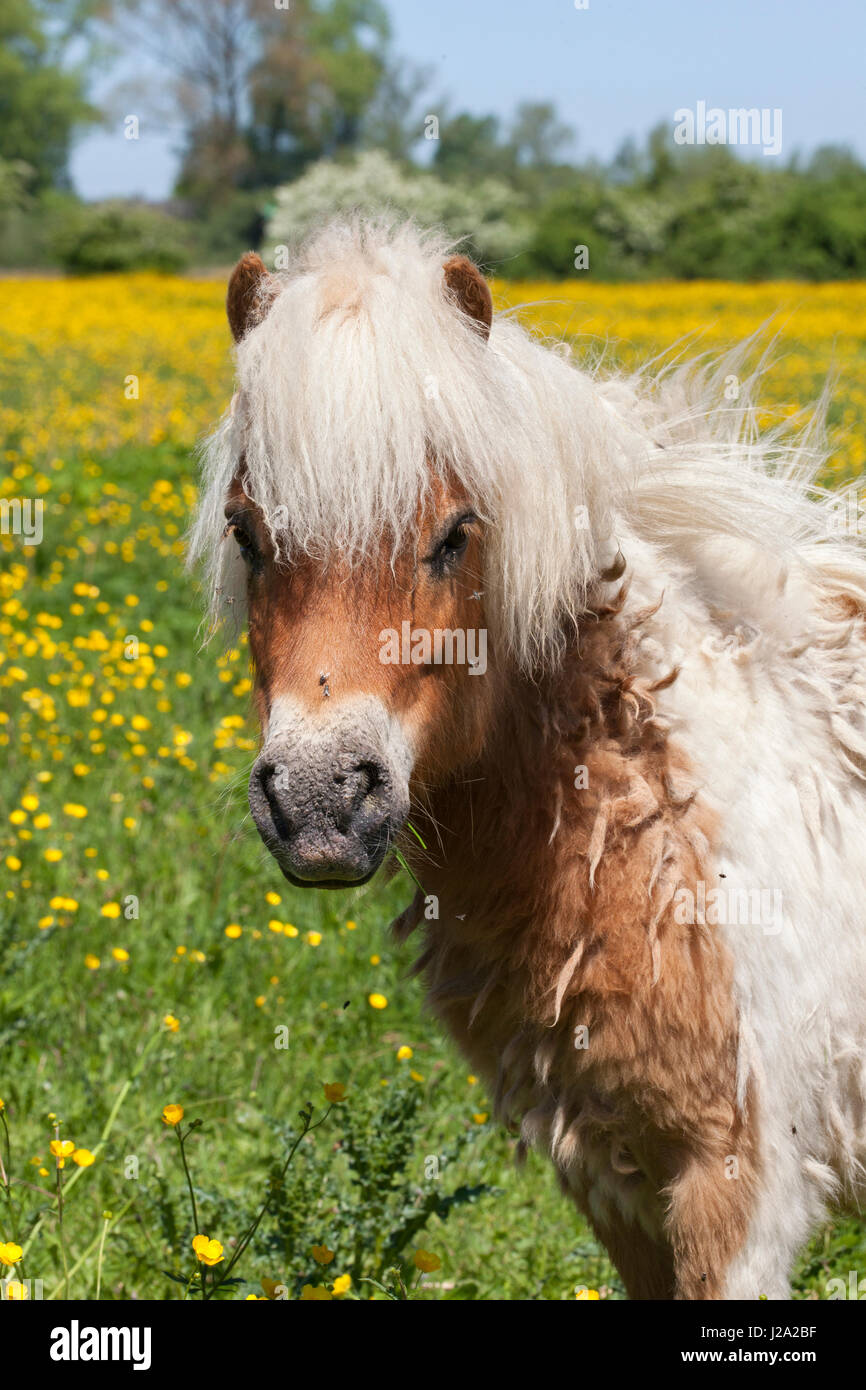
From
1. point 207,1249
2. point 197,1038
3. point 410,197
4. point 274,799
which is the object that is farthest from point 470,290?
point 410,197

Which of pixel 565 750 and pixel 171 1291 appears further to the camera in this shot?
pixel 171 1291

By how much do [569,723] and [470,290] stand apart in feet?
2.59

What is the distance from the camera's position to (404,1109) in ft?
9.06

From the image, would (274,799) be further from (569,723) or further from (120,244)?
(120,244)

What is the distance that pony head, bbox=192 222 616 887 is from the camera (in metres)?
1.83

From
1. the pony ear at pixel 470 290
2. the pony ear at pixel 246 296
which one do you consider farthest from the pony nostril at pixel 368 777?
the pony ear at pixel 246 296

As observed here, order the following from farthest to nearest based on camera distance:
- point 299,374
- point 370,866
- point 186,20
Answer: point 186,20
point 299,374
point 370,866

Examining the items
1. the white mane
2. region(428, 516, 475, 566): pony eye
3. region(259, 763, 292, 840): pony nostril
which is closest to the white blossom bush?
the white mane

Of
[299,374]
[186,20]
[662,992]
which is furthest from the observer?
[186,20]

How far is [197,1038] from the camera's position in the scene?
12.5 ft

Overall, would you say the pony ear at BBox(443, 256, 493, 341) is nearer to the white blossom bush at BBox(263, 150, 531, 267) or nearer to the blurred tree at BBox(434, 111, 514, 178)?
the white blossom bush at BBox(263, 150, 531, 267)
